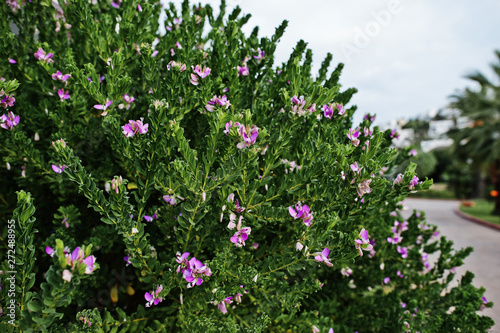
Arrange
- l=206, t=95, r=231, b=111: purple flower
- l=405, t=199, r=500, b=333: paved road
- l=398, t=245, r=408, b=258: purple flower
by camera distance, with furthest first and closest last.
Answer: l=405, t=199, r=500, b=333: paved road, l=398, t=245, r=408, b=258: purple flower, l=206, t=95, r=231, b=111: purple flower

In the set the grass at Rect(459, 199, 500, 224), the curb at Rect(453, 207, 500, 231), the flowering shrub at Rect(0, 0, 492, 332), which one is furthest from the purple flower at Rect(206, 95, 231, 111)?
the grass at Rect(459, 199, 500, 224)

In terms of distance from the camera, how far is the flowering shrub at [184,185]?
5.18 ft

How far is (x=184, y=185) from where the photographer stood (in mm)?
1521

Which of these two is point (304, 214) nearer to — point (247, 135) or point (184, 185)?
point (247, 135)

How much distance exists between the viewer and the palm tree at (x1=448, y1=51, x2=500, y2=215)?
17.4 meters

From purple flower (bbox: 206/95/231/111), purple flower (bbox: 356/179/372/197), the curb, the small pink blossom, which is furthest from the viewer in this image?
the curb

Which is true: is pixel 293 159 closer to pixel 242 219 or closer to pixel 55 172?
pixel 242 219

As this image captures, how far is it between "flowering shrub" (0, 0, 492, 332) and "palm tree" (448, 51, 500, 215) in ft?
57.8

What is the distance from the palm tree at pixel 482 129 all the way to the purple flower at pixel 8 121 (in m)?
19.3

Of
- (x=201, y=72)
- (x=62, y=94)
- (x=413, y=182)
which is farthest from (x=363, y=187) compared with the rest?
(x=62, y=94)

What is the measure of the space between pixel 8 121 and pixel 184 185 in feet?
3.78

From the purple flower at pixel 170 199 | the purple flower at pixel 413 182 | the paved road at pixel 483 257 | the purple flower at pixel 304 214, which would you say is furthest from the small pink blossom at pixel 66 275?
the paved road at pixel 483 257

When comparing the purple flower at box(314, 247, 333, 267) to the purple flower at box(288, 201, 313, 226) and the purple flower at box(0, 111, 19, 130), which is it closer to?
the purple flower at box(288, 201, 313, 226)

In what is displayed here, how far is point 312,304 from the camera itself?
287cm
